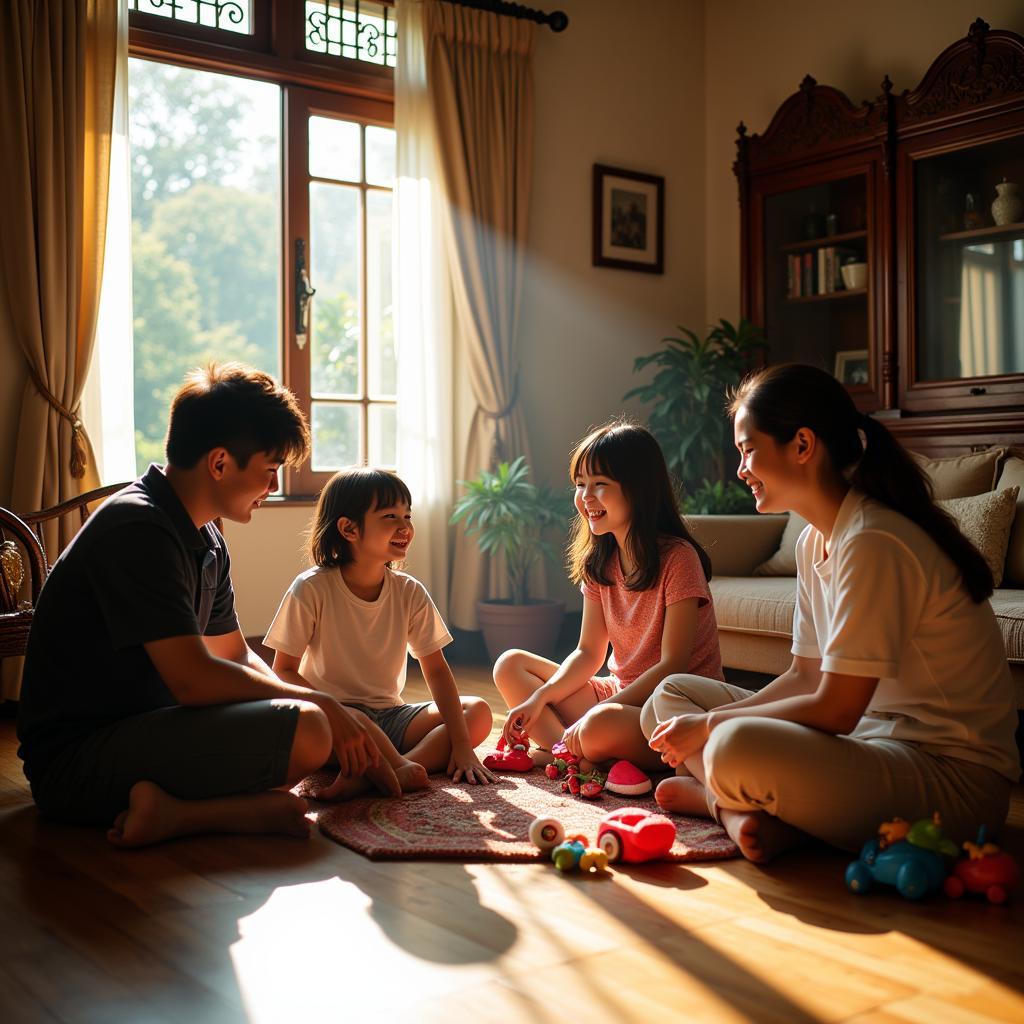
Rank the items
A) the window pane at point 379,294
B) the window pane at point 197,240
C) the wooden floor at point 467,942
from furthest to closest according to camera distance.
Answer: the window pane at point 197,240, the window pane at point 379,294, the wooden floor at point 467,942

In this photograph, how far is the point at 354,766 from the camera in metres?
2.07

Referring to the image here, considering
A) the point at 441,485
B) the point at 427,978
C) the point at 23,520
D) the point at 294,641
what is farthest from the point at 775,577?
the point at 427,978

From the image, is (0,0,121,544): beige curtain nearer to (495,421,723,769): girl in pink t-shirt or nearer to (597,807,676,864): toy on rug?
(495,421,723,769): girl in pink t-shirt

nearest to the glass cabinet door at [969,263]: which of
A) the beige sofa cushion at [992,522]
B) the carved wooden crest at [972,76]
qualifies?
the carved wooden crest at [972,76]

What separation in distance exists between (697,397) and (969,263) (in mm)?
1122

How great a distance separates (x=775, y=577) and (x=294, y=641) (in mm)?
1798

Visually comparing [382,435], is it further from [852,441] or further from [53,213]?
[852,441]

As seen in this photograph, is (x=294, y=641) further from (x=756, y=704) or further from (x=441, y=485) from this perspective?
(x=441, y=485)

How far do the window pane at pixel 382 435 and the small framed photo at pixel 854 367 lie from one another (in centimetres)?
175

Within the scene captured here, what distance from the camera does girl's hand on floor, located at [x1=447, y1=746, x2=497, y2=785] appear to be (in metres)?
2.45

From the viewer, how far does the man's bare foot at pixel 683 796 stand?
7.10 feet

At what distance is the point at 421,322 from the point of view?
4418 millimetres

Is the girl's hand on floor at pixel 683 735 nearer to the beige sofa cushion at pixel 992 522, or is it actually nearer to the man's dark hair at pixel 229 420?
the man's dark hair at pixel 229 420

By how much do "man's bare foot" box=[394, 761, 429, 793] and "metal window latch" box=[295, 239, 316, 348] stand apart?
2.27 metres
